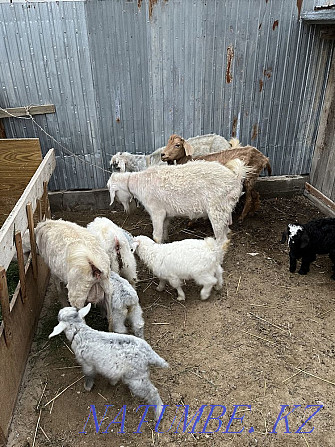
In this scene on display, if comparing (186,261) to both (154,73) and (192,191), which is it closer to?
(192,191)

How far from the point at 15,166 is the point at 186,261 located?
3.41 meters

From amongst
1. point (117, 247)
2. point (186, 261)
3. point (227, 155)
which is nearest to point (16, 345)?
point (117, 247)

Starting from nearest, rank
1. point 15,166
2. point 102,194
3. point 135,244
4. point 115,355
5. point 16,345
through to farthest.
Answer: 1. point 115,355
2. point 16,345
3. point 135,244
4. point 15,166
5. point 102,194

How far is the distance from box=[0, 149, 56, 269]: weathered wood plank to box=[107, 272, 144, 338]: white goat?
3.72 ft

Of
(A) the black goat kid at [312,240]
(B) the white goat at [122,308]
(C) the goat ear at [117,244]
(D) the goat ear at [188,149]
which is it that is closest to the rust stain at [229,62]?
(D) the goat ear at [188,149]

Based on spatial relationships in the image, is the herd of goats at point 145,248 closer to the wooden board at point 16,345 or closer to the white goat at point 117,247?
the white goat at point 117,247

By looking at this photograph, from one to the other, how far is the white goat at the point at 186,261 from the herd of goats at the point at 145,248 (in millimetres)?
13

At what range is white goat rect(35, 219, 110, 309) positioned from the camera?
371cm

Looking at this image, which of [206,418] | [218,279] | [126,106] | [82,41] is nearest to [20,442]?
[206,418]

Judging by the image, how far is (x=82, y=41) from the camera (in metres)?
6.40

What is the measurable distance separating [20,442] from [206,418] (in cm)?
174

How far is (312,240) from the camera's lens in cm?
511

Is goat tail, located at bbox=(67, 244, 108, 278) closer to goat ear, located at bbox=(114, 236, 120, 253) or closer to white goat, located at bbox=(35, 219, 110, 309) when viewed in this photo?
white goat, located at bbox=(35, 219, 110, 309)

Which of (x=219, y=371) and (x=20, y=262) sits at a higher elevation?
(x=20, y=262)
